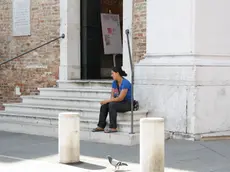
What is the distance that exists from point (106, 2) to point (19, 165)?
8036 millimetres

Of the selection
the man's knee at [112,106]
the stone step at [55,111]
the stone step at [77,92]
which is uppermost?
the stone step at [77,92]

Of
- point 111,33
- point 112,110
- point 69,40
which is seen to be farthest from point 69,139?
point 111,33

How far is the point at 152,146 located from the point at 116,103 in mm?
3190

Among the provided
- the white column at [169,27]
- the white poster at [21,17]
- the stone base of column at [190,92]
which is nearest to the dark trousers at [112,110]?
the stone base of column at [190,92]

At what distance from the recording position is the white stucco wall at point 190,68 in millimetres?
9461

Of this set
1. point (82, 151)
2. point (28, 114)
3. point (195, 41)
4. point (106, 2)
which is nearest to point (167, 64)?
point (195, 41)

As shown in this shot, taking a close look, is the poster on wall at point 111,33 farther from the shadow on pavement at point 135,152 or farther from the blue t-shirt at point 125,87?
the shadow on pavement at point 135,152

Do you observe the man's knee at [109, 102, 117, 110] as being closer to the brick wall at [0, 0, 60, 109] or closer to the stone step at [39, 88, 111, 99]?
the stone step at [39, 88, 111, 99]

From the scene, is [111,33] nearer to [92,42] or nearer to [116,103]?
[92,42]

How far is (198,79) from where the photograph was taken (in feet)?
30.9

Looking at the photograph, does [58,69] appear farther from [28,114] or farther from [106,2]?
[106,2]

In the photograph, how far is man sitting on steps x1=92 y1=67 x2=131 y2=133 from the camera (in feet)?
31.0

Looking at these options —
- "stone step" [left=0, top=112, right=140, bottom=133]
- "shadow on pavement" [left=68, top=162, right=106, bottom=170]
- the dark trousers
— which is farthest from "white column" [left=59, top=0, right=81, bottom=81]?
"shadow on pavement" [left=68, top=162, right=106, bottom=170]

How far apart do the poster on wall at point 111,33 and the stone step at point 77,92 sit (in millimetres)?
2112
